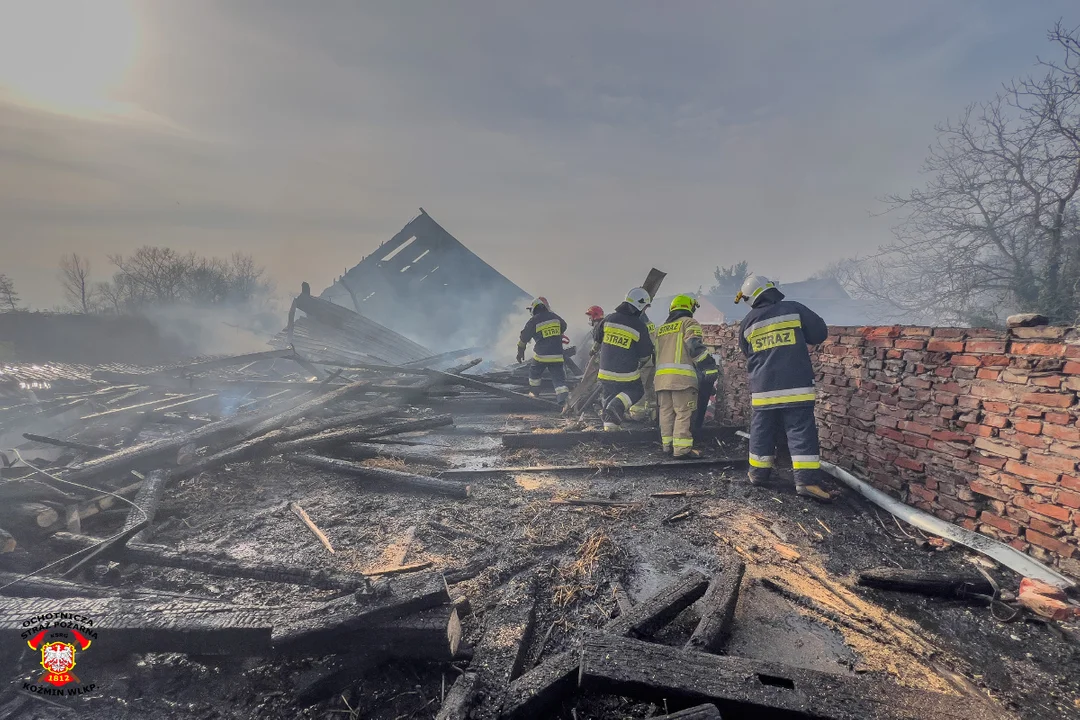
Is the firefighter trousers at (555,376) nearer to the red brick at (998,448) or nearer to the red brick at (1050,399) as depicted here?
the red brick at (998,448)

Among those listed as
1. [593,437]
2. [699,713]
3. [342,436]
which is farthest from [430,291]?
[699,713]

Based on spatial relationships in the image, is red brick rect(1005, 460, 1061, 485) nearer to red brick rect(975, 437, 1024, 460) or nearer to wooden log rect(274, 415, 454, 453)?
red brick rect(975, 437, 1024, 460)

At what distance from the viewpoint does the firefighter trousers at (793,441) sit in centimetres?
415

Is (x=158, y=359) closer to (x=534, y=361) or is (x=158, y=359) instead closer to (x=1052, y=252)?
(x=534, y=361)

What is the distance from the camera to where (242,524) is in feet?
12.6

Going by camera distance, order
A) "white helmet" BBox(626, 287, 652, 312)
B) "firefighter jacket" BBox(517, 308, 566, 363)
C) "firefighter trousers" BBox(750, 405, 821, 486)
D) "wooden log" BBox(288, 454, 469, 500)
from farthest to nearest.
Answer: "firefighter jacket" BBox(517, 308, 566, 363)
"white helmet" BBox(626, 287, 652, 312)
"wooden log" BBox(288, 454, 469, 500)
"firefighter trousers" BBox(750, 405, 821, 486)

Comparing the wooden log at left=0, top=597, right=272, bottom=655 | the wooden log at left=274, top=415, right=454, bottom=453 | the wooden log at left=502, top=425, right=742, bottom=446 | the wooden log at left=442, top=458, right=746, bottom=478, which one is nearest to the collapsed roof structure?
the wooden log at left=274, top=415, right=454, bottom=453

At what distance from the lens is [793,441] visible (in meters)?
4.22

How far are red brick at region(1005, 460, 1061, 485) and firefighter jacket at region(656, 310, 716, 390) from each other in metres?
2.80

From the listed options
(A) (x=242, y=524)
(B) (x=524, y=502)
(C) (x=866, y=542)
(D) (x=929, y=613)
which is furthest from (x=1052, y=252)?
(A) (x=242, y=524)

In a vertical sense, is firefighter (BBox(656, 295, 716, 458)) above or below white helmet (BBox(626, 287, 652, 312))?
below

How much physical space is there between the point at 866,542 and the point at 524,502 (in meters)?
2.98

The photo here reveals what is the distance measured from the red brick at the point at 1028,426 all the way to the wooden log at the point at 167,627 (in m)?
4.94

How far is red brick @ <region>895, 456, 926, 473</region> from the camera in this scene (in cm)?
369
